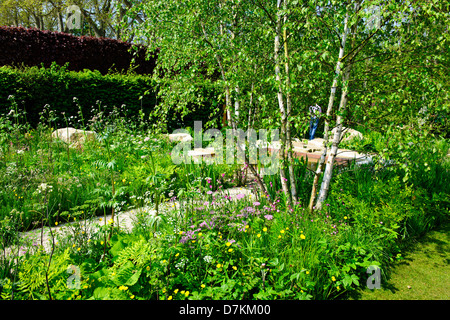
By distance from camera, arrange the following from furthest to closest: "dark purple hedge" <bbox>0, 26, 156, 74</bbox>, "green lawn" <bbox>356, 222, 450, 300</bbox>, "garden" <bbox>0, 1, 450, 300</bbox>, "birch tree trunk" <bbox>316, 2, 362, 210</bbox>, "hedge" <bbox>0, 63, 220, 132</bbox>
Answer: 1. "dark purple hedge" <bbox>0, 26, 156, 74</bbox>
2. "hedge" <bbox>0, 63, 220, 132</bbox>
3. "birch tree trunk" <bbox>316, 2, 362, 210</bbox>
4. "green lawn" <bbox>356, 222, 450, 300</bbox>
5. "garden" <bbox>0, 1, 450, 300</bbox>

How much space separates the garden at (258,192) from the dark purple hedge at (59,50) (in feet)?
21.0

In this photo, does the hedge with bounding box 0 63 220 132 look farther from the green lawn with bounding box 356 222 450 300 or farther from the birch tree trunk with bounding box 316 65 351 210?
the green lawn with bounding box 356 222 450 300

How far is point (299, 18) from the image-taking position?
3.67 metres

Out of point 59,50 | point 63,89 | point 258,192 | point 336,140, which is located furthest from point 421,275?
point 59,50

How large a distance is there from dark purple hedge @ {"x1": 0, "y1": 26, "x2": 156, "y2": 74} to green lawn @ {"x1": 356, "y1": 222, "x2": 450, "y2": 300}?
907 cm

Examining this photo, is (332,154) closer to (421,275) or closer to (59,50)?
(421,275)

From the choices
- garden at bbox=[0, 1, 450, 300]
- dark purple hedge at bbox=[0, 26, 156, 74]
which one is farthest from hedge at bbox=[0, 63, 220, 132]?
garden at bbox=[0, 1, 450, 300]

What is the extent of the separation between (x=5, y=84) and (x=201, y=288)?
7340 millimetres

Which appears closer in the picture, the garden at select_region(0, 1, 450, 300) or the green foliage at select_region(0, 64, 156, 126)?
the garden at select_region(0, 1, 450, 300)

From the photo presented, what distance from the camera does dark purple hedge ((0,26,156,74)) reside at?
10.9m

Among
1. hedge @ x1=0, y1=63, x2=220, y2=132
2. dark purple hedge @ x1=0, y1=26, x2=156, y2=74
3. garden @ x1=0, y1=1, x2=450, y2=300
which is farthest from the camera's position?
dark purple hedge @ x1=0, y1=26, x2=156, y2=74

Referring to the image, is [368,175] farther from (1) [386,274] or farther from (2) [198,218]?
(2) [198,218]
